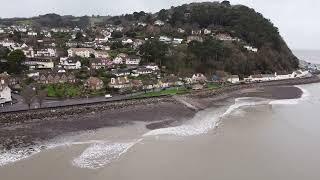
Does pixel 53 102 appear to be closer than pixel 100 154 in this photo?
No

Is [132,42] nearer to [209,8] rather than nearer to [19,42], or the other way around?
[19,42]

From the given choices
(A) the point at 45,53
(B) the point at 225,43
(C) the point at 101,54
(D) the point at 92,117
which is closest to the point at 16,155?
(D) the point at 92,117

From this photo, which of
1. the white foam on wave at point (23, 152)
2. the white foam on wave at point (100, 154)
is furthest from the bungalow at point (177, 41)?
the white foam on wave at point (23, 152)

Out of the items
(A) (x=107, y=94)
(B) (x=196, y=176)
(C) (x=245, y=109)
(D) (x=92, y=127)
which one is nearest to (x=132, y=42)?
(A) (x=107, y=94)

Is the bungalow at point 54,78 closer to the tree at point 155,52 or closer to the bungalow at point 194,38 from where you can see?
the tree at point 155,52

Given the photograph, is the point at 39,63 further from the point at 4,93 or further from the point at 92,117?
the point at 92,117
